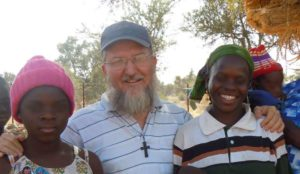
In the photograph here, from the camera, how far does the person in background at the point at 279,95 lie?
8.20 ft

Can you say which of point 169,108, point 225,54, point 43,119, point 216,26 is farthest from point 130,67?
point 216,26

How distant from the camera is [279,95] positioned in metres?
3.00

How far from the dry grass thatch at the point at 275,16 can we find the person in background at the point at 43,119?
136 centimetres

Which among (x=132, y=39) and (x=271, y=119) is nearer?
(x=271, y=119)

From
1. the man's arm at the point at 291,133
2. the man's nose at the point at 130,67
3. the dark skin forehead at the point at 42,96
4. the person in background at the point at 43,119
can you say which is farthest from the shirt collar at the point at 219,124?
the dark skin forehead at the point at 42,96

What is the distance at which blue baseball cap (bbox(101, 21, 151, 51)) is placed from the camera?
2658 millimetres

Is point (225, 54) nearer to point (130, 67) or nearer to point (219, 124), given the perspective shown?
point (219, 124)

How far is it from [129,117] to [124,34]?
1.65 ft

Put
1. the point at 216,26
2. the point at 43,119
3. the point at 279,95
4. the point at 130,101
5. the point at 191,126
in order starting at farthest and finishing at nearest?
the point at 216,26 < the point at 279,95 < the point at 130,101 < the point at 191,126 < the point at 43,119

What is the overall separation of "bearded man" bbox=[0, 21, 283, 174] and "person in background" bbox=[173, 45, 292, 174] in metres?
0.11

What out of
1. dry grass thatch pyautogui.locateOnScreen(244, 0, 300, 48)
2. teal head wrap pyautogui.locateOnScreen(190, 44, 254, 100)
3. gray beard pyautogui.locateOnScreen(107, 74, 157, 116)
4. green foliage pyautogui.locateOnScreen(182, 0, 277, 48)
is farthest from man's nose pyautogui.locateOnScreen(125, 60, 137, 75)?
green foliage pyautogui.locateOnScreen(182, 0, 277, 48)

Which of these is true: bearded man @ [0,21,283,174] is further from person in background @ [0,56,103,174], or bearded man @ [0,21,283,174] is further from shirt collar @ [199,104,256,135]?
person in background @ [0,56,103,174]

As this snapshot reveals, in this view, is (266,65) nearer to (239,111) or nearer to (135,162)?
(239,111)

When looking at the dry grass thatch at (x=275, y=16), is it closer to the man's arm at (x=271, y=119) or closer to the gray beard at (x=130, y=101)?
the man's arm at (x=271, y=119)
